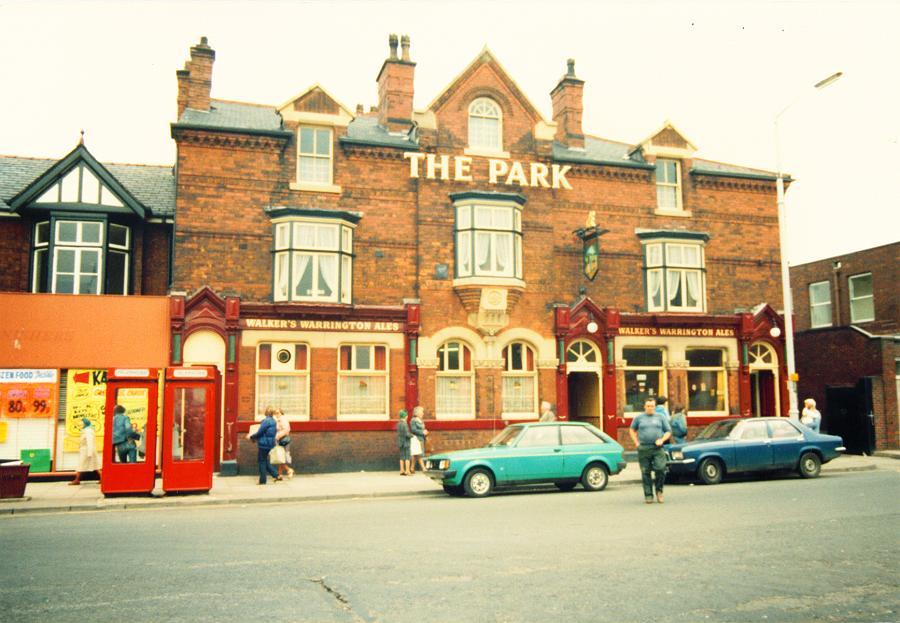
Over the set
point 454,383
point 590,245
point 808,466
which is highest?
point 590,245

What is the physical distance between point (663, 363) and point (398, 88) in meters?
11.6

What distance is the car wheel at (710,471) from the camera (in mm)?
17297

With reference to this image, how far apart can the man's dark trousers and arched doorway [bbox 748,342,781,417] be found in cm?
1227

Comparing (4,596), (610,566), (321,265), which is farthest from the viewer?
(321,265)

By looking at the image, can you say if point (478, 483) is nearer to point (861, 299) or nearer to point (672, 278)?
point (672, 278)

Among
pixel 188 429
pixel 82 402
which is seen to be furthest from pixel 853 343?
pixel 82 402

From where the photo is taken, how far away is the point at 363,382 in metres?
21.4

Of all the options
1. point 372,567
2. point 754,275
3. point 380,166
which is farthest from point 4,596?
point 754,275

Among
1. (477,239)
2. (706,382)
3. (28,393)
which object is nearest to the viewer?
(28,393)

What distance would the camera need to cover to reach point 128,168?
960 inches

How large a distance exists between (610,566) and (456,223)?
15230 millimetres

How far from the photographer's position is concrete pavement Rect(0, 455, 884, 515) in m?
14.6

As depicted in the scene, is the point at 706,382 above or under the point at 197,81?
under

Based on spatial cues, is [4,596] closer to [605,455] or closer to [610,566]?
[610,566]
